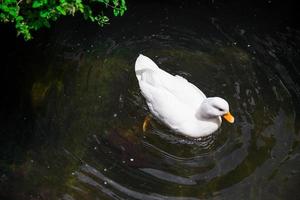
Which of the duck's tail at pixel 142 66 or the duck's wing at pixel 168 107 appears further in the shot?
the duck's tail at pixel 142 66

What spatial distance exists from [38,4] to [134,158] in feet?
4.61

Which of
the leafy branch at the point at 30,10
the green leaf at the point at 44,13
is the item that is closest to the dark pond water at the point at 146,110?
the leafy branch at the point at 30,10

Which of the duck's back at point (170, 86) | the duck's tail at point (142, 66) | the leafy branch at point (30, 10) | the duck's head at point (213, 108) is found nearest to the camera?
the leafy branch at point (30, 10)

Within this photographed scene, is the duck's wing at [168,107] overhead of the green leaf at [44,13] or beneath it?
beneath

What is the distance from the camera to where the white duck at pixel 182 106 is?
3.38 metres

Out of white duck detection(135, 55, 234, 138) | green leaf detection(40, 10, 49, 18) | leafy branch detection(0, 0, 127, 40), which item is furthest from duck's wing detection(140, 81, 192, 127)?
green leaf detection(40, 10, 49, 18)

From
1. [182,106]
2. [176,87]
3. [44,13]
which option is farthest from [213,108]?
[44,13]

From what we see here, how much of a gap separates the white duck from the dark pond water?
22 cm

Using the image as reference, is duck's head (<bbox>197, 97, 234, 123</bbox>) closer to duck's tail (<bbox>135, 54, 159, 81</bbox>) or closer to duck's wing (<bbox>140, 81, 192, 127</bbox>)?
duck's wing (<bbox>140, 81, 192, 127</bbox>)

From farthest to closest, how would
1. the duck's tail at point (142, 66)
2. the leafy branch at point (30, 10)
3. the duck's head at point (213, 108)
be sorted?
the duck's tail at point (142, 66), the duck's head at point (213, 108), the leafy branch at point (30, 10)

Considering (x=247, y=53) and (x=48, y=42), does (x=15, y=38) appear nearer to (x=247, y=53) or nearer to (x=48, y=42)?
(x=48, y=42)

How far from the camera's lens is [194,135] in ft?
11.3

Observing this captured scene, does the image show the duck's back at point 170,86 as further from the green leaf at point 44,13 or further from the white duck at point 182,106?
the green leaf at point 44,13

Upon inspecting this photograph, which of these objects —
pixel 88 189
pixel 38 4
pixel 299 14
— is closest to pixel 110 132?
pixel 88 189
